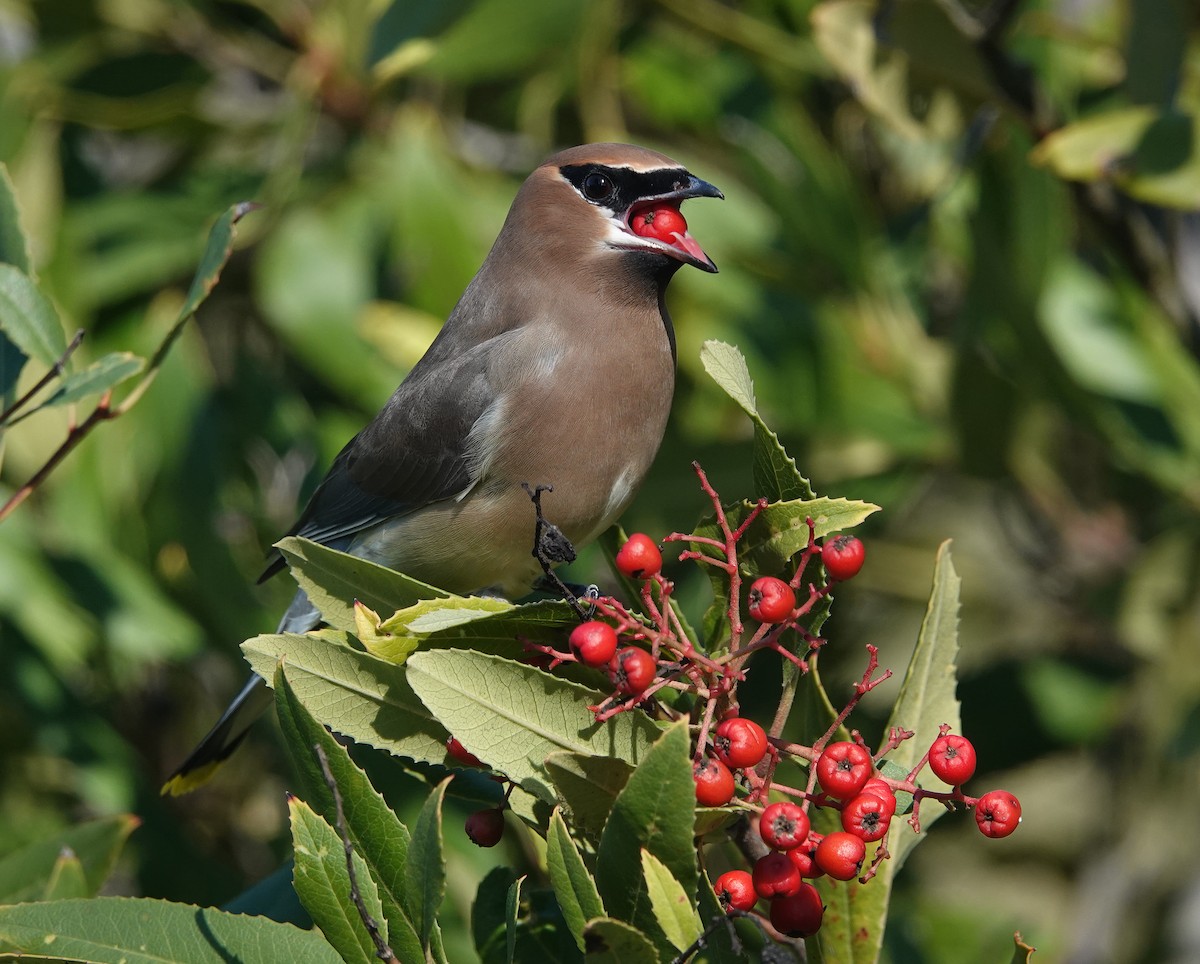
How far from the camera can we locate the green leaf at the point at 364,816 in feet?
6.40

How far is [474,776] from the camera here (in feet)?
7.96

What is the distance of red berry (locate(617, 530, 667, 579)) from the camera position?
2111mm

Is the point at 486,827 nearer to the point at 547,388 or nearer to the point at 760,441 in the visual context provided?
the point at 760,441

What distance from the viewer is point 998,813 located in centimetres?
196

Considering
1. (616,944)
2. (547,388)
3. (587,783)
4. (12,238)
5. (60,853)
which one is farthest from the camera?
(547,388)

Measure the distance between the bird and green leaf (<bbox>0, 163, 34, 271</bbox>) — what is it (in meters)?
0.97

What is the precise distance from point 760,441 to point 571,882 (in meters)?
0.65

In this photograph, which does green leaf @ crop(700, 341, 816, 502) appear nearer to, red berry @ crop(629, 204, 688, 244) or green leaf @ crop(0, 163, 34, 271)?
red berry @ crop(629, 204, 688, 244)

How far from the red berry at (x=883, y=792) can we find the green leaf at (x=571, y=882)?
38cm

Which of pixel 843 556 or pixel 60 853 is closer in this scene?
pixel 843 556

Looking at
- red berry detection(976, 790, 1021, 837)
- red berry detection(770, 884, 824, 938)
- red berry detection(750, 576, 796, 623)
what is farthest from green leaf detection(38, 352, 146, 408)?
red berry detection(976, 790, 1021, 837)

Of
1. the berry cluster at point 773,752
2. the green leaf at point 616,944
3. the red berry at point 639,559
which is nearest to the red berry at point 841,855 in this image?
the berry cluster at point 773,752

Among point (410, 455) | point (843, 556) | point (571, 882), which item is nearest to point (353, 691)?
point (571, 882)

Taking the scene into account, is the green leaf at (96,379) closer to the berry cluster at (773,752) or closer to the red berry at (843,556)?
the berry cluster at (773,752)
